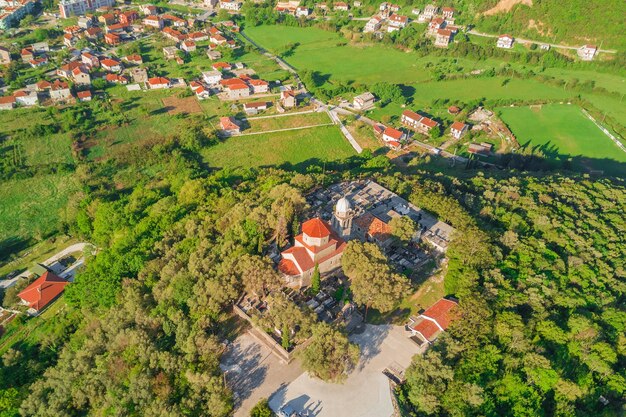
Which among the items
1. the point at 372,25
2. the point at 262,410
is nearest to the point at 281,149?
the point at 262,410

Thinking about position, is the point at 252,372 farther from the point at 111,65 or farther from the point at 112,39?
the point at 112,39

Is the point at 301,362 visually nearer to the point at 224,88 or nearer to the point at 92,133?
the point at 92,133

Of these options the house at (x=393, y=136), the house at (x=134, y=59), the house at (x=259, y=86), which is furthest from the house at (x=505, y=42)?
the house at (x=134, y=59)

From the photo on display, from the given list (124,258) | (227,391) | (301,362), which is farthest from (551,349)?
(124,258)

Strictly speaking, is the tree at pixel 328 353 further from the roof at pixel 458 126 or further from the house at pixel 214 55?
the house at pixel 214 55

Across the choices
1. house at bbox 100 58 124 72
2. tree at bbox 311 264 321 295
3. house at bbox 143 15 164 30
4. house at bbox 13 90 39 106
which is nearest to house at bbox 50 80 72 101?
house at bbox 13 90 39 106
